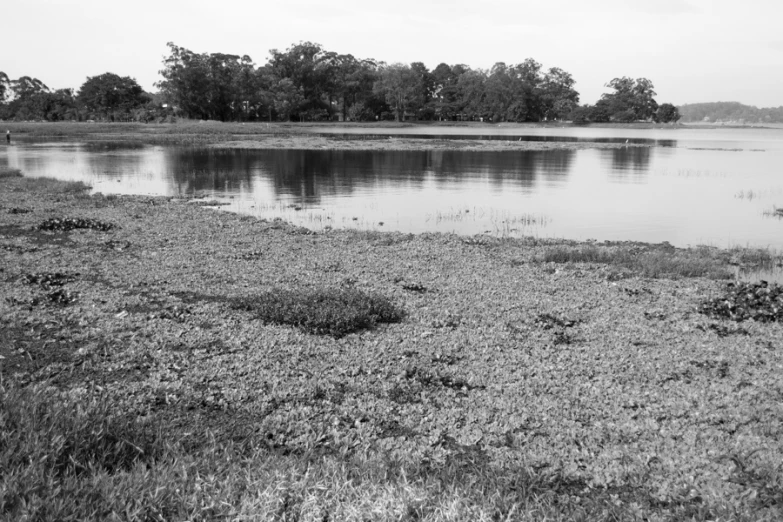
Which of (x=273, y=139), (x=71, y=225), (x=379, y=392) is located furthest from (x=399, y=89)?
(x=379, y=392)

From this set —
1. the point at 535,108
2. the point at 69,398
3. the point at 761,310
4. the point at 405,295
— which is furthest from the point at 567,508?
the point at 535,108

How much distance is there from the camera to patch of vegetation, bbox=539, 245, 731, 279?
15258mm

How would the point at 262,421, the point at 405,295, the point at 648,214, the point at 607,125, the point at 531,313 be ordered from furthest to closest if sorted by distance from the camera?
the point at 607,125, the point at 648,214, the point at 405,295, the point at 531,313, the point at 262,421

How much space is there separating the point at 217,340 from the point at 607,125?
201m

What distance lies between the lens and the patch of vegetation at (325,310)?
32.9 ft

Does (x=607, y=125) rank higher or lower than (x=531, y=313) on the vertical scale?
higher

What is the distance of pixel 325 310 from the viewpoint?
10.4 meters

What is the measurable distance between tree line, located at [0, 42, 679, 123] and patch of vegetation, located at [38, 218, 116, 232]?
4622 inches

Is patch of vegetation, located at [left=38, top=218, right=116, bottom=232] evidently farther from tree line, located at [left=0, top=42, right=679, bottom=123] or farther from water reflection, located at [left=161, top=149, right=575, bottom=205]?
tree line, located at [left=0, top=42, right=679, bottom=123]

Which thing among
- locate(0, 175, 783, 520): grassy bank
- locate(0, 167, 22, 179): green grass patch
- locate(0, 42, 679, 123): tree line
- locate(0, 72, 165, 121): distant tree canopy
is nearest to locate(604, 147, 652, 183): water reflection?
locate(0, 175, 783, 520): grassy bank

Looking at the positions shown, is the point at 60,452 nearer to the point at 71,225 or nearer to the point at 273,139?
the point at 71,225

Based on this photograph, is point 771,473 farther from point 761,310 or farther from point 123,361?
point 123,361

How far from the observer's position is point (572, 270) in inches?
598

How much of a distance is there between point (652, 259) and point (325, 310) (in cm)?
1044
